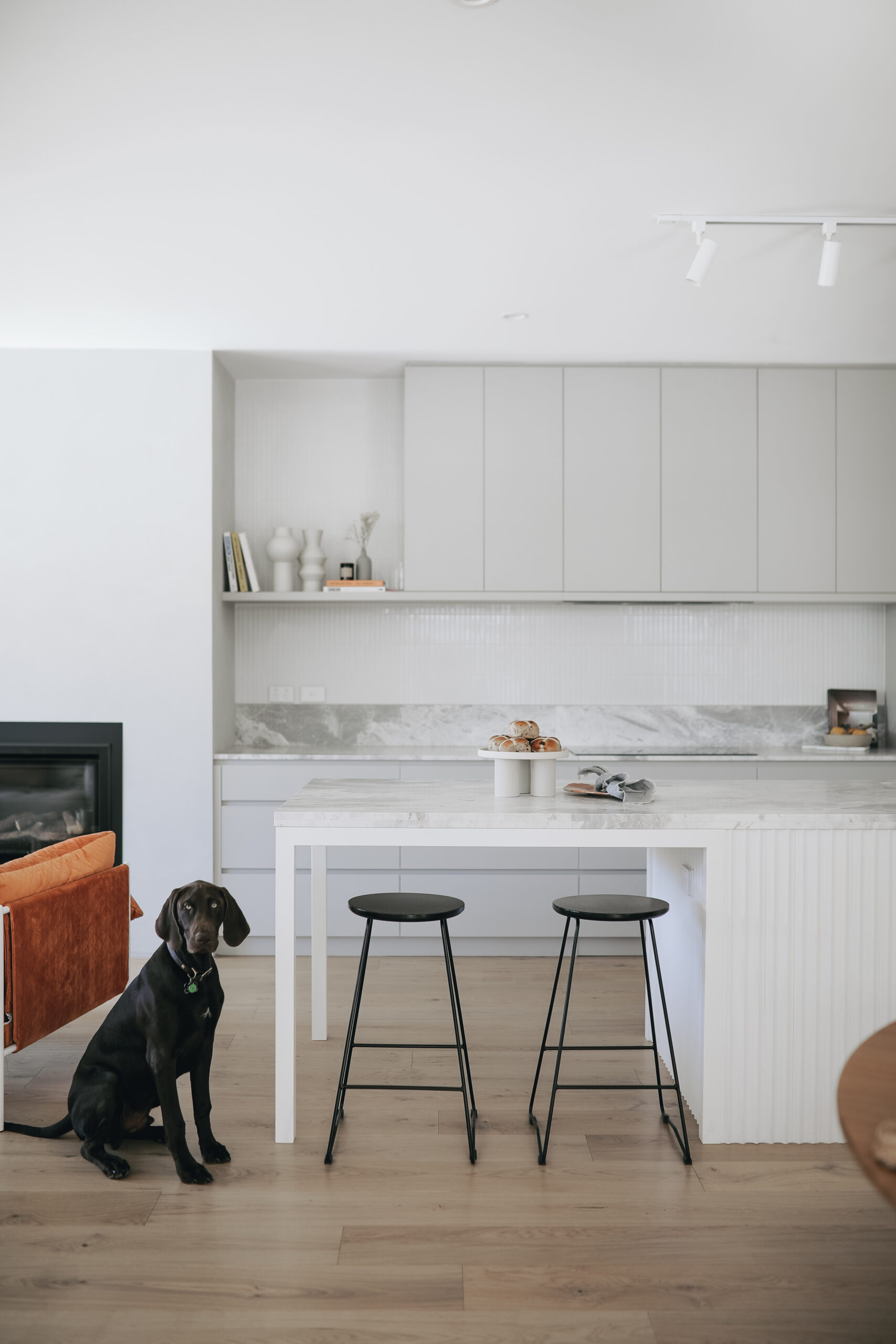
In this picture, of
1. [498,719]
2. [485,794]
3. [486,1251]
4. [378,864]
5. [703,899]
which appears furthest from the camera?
[498,719]

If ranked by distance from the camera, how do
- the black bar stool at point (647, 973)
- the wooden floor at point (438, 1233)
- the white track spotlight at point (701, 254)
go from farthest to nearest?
the white track spotlight at point (701, 254) → the black bar stool at point (647, 973) → the wooden floor at point (438, 1233)

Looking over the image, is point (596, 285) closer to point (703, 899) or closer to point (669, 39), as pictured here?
point (669, 39)

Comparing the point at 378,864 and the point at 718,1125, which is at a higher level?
the point at 378,864

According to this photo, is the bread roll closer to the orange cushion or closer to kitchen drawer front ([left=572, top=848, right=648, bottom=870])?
the orange cushion

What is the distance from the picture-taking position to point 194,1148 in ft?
8.59

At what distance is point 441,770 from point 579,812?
193 centimetres

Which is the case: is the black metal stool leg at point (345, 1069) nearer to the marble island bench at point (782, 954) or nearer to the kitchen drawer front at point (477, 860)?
the marble island bench at point (782, 954)

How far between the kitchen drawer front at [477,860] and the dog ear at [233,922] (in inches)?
76.8

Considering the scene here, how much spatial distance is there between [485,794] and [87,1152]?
53.7 inches

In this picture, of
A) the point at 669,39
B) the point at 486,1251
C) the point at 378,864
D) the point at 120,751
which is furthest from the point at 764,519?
the point at 486,1251

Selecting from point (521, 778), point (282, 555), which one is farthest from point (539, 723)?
point (521, 778)

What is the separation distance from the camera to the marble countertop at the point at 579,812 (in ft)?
8.46

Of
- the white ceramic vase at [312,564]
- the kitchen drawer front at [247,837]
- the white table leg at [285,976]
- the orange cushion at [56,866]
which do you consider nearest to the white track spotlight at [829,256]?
the white table leg at [285,976]

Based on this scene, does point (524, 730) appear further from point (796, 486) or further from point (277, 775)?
point (796, 486)
